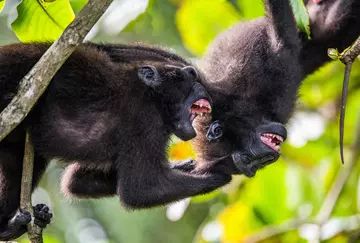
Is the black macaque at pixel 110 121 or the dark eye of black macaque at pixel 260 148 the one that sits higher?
the black macaque at pixel 110 121

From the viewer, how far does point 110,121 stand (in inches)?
177

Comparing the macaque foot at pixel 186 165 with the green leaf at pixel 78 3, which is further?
the macaque foot at pixel 186 165

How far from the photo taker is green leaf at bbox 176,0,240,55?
5.86 meters

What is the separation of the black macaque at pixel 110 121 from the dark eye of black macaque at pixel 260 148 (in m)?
0.19

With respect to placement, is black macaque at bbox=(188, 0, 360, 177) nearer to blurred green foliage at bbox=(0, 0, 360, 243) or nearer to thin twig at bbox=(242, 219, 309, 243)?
blurred green foliage at bbox=(0, 0, 360, 243)

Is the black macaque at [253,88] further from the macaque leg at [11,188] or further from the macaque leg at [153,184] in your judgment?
the macaque leg at [11,188]

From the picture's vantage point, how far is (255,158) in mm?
4746

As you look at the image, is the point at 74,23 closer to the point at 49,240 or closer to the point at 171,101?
the point at 171,101

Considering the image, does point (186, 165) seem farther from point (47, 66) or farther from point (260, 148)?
point (47, 66)

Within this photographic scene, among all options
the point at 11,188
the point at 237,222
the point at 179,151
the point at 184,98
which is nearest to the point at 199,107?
the point at 184,98

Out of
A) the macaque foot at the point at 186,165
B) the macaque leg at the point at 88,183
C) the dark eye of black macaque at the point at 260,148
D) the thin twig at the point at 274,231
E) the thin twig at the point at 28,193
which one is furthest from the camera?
the thin twig at the point at 274,231

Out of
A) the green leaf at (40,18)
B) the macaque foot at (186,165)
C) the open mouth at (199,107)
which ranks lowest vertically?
the macaque foot at (186,165)

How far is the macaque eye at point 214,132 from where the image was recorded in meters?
4.81

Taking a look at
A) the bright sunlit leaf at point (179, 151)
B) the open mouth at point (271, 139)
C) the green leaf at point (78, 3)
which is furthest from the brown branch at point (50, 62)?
the bright sunlit leaf at point (179, 151)
